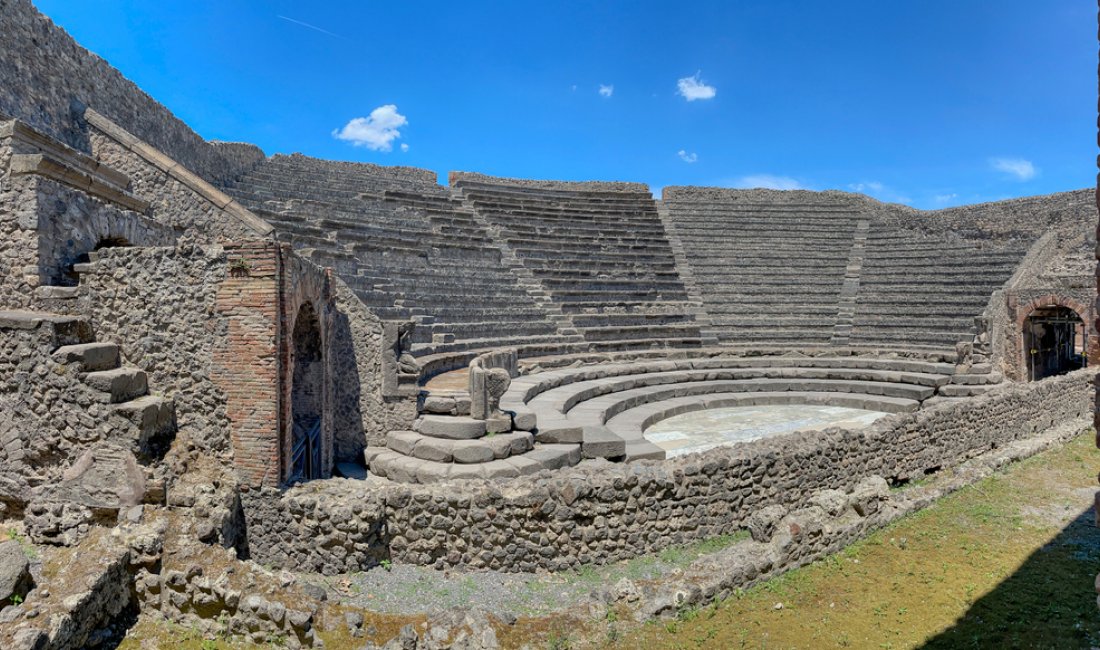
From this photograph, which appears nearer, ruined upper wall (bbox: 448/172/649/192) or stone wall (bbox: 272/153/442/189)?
stone wall (bbox: 272/153/442/189)

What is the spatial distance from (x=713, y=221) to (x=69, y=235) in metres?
22.5

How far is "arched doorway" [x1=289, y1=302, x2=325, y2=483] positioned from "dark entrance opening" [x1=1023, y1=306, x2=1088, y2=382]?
18326 mm

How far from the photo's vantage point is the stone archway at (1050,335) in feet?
52.5

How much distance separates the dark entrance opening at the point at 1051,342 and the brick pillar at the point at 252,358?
751 inches

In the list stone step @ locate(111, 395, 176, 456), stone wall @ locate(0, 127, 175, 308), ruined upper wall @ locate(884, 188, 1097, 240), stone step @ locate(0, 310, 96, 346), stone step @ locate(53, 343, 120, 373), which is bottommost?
stone step @ locate(111, 395, 176, 456)

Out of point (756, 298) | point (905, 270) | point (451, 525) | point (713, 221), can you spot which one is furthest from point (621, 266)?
point (451, 525)

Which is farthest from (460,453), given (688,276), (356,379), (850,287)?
(850,287)

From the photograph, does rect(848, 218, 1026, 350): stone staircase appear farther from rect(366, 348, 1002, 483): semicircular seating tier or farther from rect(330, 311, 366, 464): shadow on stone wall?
rect(330, 311, 366, 464): shadow on stone wall

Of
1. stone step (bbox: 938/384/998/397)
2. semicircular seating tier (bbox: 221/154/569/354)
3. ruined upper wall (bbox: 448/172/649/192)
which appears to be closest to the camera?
stone step (bbox: 938/384/998/397)

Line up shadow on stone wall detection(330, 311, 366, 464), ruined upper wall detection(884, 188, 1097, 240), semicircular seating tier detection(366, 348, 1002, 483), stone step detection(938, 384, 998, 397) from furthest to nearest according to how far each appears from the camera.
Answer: ruined upper wall detection(884, 188, 1097, 240) < stone step detection(938, 384, 998, 397) < shadow on stone wall detection(330, 311, 366, 464) < semicircular seating tier detection(366, 348, 1002, 483)

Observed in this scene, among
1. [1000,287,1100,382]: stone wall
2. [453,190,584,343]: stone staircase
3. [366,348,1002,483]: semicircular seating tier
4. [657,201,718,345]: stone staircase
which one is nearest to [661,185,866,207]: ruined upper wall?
[657,201,718,345]: stone staircase

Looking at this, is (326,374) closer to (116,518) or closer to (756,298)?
(116,518)

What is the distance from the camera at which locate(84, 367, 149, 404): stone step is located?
215 inches

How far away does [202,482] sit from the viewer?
5.76 m
